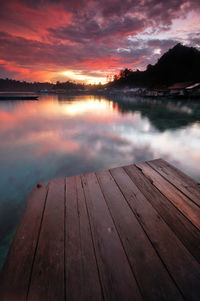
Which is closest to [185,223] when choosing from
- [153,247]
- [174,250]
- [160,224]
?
[160,224]

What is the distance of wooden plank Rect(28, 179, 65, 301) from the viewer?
1116mm

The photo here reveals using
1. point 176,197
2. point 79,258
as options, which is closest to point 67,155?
point 176,197

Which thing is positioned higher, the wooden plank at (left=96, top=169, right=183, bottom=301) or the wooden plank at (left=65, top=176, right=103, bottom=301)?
the wooden plank at (left=96, top=169, right=183, bottom=301)

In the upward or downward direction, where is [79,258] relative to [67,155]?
upward

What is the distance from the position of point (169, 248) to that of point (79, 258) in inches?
40.6

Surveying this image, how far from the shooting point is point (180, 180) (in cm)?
270

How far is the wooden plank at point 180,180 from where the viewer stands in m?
2.31

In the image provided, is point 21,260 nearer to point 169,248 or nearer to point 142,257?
point 142,257

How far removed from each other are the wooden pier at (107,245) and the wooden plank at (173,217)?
12 mm

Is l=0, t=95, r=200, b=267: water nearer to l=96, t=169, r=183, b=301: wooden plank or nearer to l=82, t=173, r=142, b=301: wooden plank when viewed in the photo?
l=82, t=173, r=142, b=301: wooden plank

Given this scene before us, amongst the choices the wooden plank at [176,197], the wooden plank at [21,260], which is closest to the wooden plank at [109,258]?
the wooden plank at [21,260]

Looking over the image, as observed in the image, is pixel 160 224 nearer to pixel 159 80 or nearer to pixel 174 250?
pixel 174 250

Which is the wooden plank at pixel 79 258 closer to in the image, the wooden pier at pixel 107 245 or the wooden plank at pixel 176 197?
the wooden pier at pixel 107 245

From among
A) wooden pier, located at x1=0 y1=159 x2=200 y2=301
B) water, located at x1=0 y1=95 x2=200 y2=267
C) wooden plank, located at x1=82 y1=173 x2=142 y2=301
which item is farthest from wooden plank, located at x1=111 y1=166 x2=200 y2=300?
water, located at x1=0 y1=95 x2=200 y2=267
